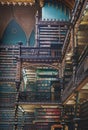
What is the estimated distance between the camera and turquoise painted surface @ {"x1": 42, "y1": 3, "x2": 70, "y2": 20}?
18266mm

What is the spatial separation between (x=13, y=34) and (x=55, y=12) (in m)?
3.23

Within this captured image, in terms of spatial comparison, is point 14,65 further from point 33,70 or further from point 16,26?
point 16,26

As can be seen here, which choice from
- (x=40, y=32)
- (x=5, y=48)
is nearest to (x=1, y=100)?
(x=5, y=48)

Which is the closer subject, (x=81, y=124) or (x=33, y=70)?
A: (x=81, y=124)

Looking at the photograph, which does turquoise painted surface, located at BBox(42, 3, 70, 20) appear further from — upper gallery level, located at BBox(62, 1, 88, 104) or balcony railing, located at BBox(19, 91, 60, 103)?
balcony railing, located at BBox(19, 91, 60, 103)

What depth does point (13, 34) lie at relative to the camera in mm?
19625

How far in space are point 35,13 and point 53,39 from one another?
9.67 ft

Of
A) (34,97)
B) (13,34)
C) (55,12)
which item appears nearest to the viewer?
(34,97)

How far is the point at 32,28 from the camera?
19875 millimetres

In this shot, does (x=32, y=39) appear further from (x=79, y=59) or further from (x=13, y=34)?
(x=79, y=59)

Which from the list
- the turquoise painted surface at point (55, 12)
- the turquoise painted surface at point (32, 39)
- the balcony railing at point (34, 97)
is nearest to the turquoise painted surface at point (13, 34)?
the turquoise painted surface at point (32, 39)

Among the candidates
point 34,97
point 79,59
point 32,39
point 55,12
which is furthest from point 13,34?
point 79,59

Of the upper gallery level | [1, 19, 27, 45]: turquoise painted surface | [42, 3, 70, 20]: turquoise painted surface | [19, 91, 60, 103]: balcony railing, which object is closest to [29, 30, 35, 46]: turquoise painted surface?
[1, 19, 27, 45]: turquoise painted surface

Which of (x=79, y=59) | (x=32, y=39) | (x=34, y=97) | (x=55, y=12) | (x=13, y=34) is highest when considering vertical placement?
(x=55, y=12)
